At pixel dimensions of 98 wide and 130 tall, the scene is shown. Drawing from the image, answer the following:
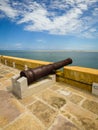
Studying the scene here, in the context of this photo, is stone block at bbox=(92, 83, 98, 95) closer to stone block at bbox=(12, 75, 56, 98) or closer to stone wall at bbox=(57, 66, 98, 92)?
stone wall at bbox=(57, 66, 98, 92)

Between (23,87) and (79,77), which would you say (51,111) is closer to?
(23,87)

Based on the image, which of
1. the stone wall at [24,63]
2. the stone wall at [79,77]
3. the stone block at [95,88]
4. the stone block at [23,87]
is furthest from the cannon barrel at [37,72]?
the stone block at [95,88]

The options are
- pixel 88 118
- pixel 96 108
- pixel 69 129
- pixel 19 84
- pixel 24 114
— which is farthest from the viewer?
pixel 19 84

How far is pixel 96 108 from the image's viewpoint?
2.36m

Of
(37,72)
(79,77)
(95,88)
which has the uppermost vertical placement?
(37,72)

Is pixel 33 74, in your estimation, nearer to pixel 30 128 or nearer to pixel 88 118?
pixel 30 128

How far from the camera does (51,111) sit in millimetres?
2293

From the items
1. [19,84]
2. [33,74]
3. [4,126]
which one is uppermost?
[33,74]

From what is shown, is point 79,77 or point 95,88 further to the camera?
point 79,77

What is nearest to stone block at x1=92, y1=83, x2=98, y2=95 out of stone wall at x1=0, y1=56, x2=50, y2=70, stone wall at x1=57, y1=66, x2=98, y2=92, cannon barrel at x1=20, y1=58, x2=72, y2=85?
stone wall at x1=57, y1=66, x2=98, y2=92

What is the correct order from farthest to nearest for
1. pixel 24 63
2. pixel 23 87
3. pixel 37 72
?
pixel 24 63 → pixel 37 72 → pixel 23 87

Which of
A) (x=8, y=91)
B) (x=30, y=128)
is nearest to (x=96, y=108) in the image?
(x=30, y=128)

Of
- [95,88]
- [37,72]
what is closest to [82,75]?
[95,88]

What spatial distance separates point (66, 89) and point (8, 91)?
1.97m
